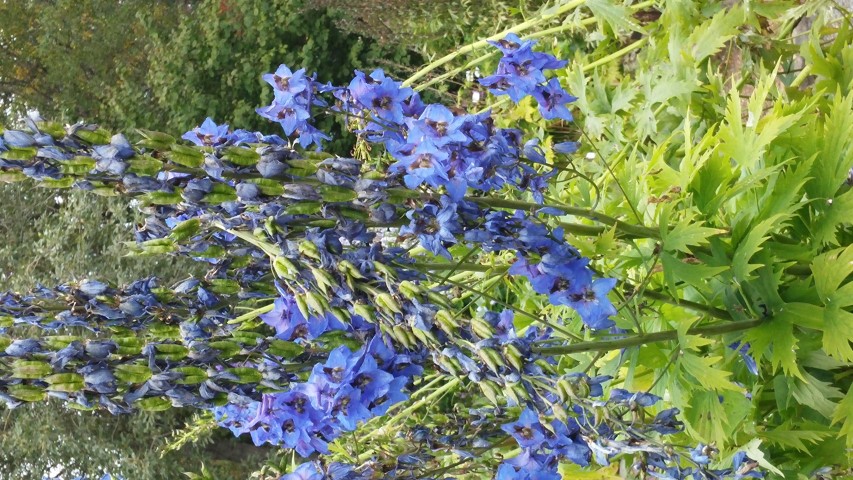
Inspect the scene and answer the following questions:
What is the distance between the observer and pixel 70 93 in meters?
7.38

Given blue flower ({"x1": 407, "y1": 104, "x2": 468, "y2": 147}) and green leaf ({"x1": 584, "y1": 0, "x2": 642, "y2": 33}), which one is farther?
green leaf ({"x1": 584, "y1": 0, "x2": 642, "y2": 33})

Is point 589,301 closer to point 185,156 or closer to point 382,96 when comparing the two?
point 382,96

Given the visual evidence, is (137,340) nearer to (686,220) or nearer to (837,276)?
(686,220)

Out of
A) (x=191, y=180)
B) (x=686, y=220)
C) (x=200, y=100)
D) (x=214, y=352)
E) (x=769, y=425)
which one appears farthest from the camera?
(x=200, y=100)

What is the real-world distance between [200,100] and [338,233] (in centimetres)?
549

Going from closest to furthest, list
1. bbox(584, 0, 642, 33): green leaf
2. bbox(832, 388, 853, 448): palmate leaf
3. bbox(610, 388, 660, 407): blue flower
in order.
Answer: bbox(610, 388, 660, 407): blue flower → bbox(832, 388, 853, 448): palmate leaf → bbox(584, 0, 642, 33): green leaf

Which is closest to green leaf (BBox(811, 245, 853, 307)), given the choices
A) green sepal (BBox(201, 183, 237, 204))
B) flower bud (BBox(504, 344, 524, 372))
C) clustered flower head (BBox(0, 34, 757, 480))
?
clustered flower head (BBox(0, 34, 757, 480))

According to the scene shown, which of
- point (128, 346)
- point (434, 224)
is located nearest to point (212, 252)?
point (128, 346)

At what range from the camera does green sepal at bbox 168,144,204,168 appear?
139cm

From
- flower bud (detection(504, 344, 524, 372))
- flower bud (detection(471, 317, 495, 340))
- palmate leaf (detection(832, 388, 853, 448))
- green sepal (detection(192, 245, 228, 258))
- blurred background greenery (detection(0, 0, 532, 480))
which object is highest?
flower bud (detection(471, 317, 495, 340))

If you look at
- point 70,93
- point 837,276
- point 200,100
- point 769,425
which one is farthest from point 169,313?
point 70,93

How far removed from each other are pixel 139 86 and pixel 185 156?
638 cm

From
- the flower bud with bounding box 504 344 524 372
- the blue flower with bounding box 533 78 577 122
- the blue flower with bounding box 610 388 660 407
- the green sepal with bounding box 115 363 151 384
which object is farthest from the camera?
the blue flower with bounding box 533 78 577 122

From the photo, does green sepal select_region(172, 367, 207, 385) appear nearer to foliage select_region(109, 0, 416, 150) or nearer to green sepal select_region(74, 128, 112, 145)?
green sepal select_region(74, 128, 112, 145)
